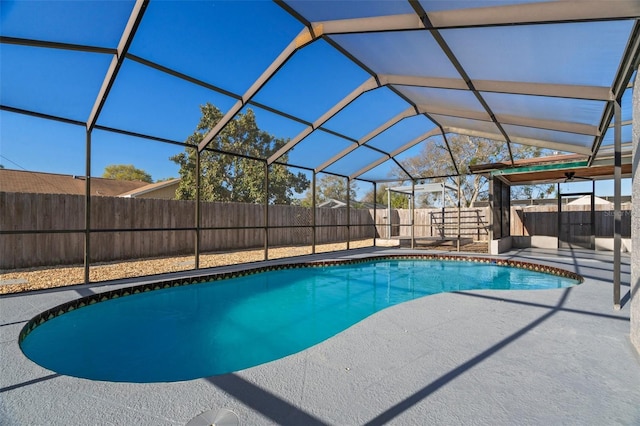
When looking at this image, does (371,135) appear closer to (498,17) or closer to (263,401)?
(498,17)

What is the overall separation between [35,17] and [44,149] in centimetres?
804

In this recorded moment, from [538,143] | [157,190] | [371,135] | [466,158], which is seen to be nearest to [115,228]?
[371,135]

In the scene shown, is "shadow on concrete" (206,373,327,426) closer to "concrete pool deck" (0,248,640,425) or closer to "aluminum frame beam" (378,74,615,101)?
Answer: "concrete pool deck" (0,248,640,425)

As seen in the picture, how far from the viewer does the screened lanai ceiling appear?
3.33 metres

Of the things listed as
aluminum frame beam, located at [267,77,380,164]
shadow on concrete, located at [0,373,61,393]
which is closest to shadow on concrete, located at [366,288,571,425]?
shadow on concrete, located at [0,373,61,393]

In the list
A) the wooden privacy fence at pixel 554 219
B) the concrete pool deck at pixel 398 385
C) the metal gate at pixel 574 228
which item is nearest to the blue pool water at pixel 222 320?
the concrete pool deck at pixel 398 385

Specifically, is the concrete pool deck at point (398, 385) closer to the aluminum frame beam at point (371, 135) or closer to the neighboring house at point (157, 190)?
the aluminum frame beam at point (371, 135)

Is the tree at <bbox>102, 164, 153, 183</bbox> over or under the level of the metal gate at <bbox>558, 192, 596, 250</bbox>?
over

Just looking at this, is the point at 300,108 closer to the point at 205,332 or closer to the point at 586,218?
the point at 205,332

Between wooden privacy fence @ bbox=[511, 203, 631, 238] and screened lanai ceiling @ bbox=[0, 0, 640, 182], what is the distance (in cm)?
553

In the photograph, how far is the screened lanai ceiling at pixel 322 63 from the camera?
333 centimetres

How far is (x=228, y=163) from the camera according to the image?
50.9 feet

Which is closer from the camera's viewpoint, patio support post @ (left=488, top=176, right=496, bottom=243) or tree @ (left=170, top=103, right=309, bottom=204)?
patio support post @ (left=488, top=176, right=496, bottom=243)

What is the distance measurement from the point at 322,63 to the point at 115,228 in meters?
6.51
